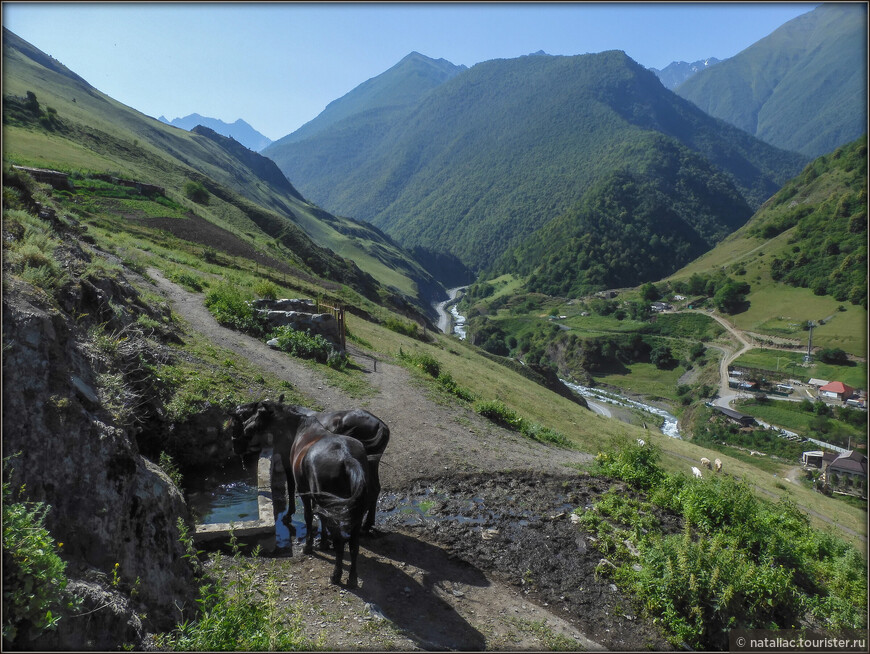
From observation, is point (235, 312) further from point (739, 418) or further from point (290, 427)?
point (739, 418)

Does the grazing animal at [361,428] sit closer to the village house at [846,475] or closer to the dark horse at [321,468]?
the dark horse at [321,468]

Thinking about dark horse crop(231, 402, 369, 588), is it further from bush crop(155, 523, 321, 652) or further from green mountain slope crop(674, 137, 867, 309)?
green mountain slope crop(674, 137, 867, 309)

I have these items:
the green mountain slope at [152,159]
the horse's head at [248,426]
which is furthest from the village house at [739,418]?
the horse's head at [248,426]

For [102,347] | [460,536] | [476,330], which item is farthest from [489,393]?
[476,330]

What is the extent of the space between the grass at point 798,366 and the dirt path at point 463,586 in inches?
3910

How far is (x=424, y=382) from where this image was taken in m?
19.8

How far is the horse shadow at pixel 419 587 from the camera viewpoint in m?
6.36

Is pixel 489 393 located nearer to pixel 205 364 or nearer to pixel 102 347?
pixel 205 364

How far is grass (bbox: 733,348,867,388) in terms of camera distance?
8981 cm

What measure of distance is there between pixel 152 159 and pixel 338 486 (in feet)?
257

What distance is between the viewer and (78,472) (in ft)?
17.9

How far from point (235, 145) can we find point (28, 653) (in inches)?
7321

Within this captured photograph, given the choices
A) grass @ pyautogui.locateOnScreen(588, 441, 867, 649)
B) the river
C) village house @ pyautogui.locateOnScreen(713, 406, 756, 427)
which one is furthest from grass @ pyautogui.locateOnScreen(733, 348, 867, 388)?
grass @ pyautogui.locateOnScreen(588, 441, 867, 649)

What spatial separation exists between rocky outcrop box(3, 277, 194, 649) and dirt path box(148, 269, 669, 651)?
1.70m
